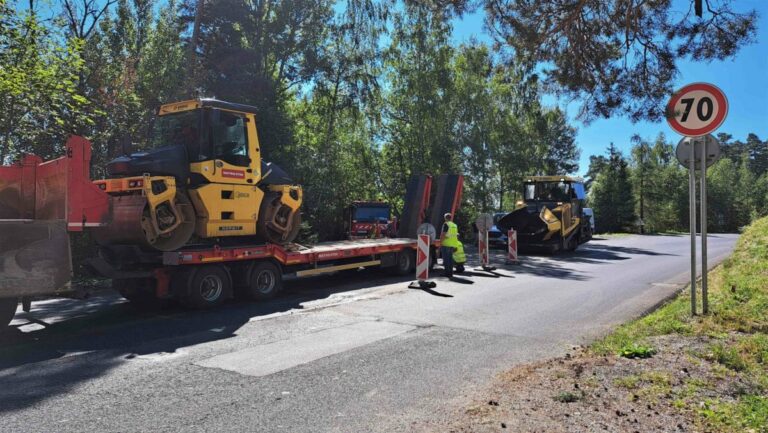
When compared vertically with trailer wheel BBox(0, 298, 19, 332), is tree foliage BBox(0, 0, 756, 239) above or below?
above

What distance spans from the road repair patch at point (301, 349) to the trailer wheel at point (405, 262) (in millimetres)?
6183

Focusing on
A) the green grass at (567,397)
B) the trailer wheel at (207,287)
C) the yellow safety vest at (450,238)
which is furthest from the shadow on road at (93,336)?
the green grass at (567,397)

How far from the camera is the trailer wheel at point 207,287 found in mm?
8914

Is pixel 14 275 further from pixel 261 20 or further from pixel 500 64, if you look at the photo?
pixel 261 20

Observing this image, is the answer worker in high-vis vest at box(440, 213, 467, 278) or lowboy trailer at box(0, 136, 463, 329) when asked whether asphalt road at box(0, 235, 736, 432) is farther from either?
worker in high-vis vest at box(440, 213, 467, 278)

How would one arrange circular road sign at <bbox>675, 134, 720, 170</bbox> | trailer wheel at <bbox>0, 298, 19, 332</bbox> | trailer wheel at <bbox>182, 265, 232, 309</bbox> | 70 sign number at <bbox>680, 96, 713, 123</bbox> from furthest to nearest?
trailer wheel at <bbox>182, 265, 232, 309</bbox> → circular road sign at <bbox>675, 134, 720, 170</bbox> → 70 sign number at <bbox>680, 96, 713, 123</bbox> → trailer wheel at <bbox>0, 298, 19, 332</bbox>

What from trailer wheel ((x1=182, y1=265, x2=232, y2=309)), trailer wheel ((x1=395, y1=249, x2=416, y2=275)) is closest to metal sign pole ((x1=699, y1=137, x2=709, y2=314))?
trailer wheel ((x1=182, y1=265, x2=232, y2=309))

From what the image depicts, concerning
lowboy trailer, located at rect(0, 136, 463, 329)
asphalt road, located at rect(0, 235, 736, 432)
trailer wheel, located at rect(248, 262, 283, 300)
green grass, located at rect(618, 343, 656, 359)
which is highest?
lowboy trailer, located at rect(0, 136, 463, 329)

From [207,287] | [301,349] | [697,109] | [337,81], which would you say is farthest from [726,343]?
[337,81]

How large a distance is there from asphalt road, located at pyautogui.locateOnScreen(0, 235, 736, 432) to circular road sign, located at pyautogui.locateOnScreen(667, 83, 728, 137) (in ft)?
A: 9.87

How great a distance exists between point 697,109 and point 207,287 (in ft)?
26.0

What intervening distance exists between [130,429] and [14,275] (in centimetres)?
368

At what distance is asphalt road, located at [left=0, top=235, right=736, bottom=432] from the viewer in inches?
172

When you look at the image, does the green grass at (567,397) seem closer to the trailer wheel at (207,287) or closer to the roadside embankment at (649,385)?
the roadside embankment at (649,385)
